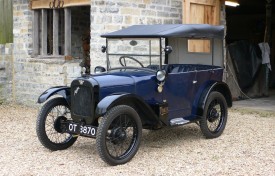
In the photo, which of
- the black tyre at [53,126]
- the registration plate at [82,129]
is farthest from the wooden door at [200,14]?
the registration plate at [82,129]

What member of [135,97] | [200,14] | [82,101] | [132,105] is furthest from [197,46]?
[82,101]

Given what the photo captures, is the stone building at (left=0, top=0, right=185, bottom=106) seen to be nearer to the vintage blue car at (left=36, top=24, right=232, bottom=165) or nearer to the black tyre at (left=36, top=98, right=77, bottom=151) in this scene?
the vintage blue car at (left=36, top=24, right=232, bottom=165)

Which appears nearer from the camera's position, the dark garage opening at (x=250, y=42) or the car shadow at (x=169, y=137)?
the car shadow at (x=169, y=137)

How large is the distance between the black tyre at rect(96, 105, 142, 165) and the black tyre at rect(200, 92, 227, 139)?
1.43 m

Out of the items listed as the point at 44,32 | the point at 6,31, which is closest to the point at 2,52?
the point at 6,31

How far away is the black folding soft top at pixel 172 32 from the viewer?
610 centimetres

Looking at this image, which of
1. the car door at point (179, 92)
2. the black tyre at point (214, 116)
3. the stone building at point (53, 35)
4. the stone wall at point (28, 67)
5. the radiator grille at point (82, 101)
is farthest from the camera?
the stone wall at point (28, 67)

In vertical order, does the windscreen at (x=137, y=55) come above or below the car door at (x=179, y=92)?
above

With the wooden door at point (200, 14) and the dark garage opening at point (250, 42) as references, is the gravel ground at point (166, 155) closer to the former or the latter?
the wooden door at point (200, 14)

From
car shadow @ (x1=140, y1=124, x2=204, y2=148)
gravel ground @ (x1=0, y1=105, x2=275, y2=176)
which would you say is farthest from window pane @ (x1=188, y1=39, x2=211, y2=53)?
car shadow @ (x1=140, y1=124, x2=204, y2=148)

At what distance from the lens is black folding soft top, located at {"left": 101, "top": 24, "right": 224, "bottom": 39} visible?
610 centimetres

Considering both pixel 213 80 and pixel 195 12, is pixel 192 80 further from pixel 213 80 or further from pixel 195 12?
pixel 195 12

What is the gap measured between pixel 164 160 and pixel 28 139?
8.12 feet

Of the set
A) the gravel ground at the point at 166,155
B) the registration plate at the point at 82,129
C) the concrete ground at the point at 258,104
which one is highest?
the registration plate at the point at 82,129
